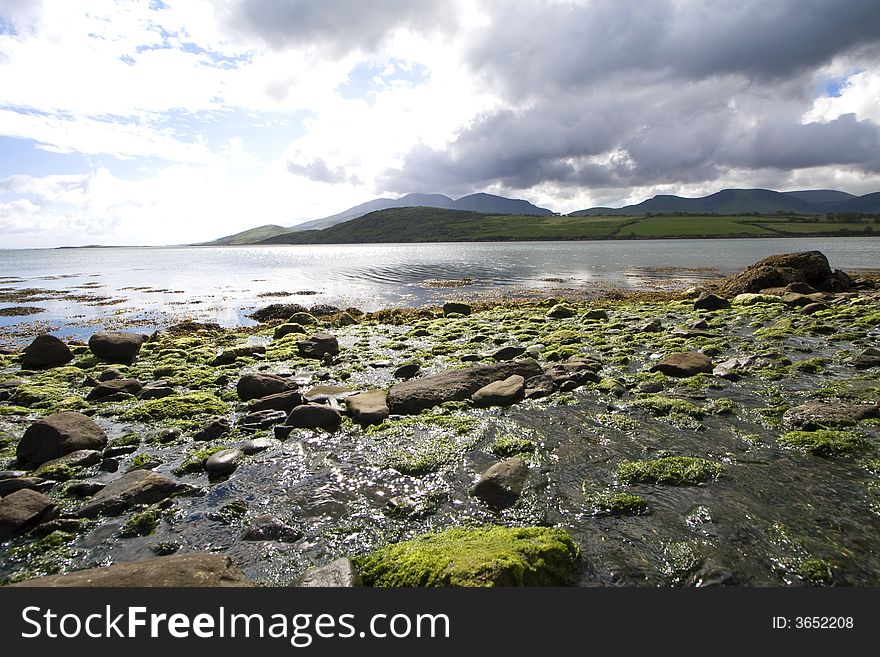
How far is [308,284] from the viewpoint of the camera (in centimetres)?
6594

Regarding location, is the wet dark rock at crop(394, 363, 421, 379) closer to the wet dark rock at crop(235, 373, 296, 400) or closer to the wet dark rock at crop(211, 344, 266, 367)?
the wet dark rock at crop(235, 373, 296, 400)

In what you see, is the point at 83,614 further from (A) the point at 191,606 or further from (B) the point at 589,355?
(B) the point at 589,355

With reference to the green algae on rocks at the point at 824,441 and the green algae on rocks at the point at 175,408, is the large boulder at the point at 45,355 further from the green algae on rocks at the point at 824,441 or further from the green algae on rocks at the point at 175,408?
the green algae on rocks at the point at 824,441

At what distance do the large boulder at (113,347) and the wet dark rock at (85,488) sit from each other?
1402cm

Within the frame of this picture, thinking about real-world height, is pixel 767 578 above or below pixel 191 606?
below

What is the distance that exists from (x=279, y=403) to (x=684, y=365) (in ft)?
45.7

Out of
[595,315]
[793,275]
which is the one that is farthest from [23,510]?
[793,275]

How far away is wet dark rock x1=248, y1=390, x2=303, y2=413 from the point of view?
→ 13.3 m

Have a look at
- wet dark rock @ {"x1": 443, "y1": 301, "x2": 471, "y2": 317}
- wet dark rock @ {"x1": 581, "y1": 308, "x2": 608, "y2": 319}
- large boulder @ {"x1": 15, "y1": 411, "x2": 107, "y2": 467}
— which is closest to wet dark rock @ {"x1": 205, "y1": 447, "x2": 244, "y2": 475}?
large boulder @ {"x1": 15, "y1": 411, "x2": 107, "y2": 467}

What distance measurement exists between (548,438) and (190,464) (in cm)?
862

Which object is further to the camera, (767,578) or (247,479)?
(247,479)

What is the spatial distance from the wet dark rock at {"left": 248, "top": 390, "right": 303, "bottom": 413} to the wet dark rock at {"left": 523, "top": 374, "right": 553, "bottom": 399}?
7.32 m

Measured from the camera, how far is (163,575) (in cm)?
573

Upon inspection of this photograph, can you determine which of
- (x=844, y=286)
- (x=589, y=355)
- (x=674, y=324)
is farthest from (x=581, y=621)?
(x=844, y=286)
